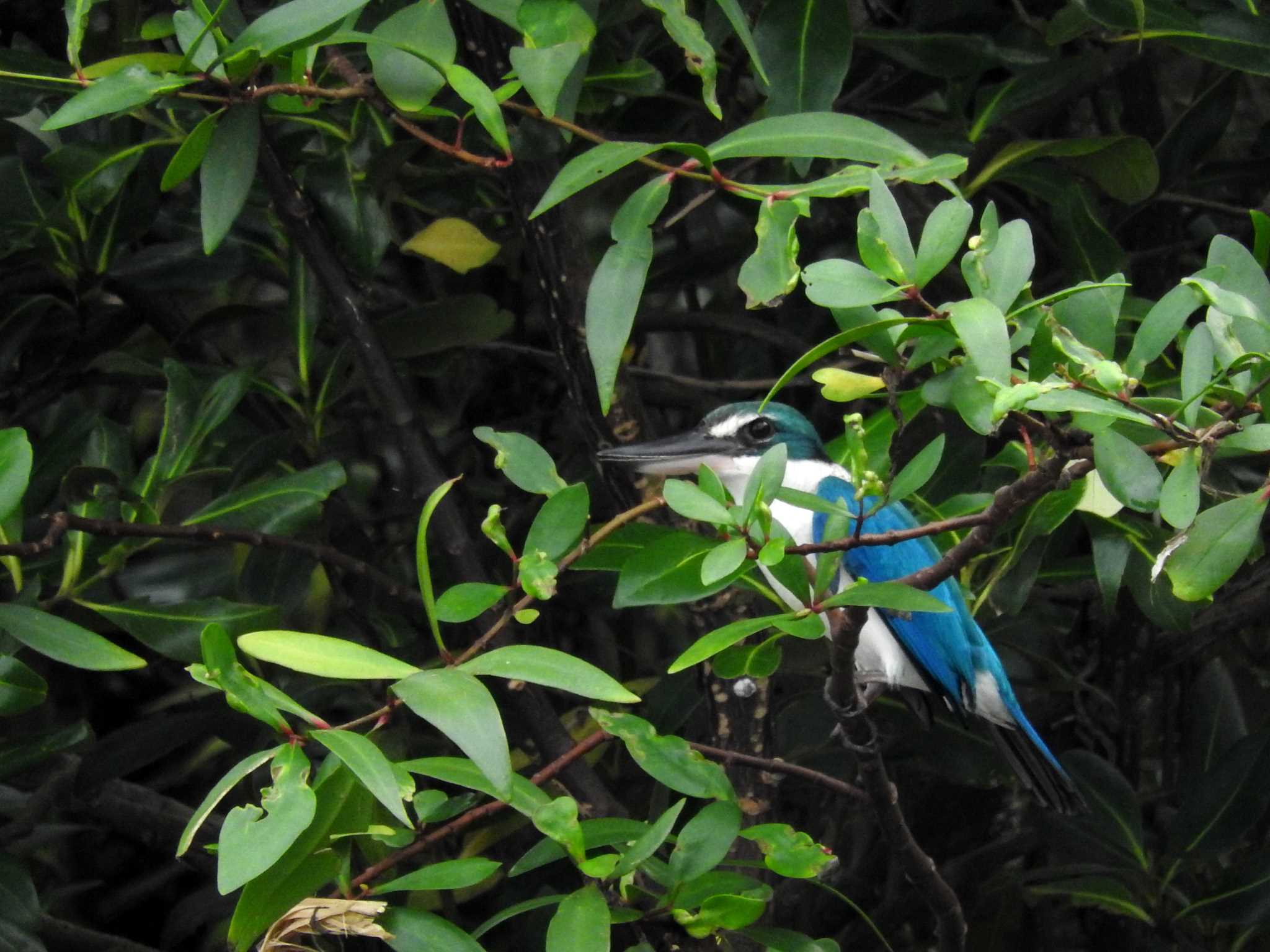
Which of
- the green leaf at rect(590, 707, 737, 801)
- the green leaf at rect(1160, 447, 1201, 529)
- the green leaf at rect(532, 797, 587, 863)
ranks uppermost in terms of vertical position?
the green leaf at rect(1160, 447, 1201, 529)

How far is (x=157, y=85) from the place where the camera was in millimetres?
1352

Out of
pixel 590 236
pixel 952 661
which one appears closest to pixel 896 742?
pixel 952 661

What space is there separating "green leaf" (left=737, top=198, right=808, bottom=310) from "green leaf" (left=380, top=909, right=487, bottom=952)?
25.4 inches

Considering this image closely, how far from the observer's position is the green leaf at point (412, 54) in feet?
4.57

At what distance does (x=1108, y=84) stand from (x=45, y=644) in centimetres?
216

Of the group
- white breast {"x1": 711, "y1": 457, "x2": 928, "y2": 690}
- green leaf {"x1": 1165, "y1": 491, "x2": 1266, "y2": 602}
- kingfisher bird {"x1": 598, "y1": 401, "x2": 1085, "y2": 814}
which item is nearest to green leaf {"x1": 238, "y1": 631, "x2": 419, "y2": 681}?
green leaf {"x1": 1165, "y1": 491, "x2": 1266, "y2": 602}

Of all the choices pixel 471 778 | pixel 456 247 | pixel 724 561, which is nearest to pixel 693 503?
pixel 724 561

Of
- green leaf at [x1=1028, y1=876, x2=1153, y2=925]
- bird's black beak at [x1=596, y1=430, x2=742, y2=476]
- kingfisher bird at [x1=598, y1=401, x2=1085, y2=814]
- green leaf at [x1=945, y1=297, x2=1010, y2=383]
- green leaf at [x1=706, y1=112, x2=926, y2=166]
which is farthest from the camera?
green leaf at [x1=1028, y1=876, x2=1153, y2=925]

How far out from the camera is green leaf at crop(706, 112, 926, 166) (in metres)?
1.39

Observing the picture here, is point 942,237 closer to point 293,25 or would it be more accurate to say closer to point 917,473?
point 917,473

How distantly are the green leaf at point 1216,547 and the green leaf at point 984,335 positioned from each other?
0.22 metres

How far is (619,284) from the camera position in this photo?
4.39 feet

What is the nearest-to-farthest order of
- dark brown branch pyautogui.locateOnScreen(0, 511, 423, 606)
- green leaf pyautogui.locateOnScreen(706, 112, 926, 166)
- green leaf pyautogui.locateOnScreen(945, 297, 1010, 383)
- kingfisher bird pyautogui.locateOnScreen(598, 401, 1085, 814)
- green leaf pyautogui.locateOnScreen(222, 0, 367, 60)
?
green leaf pyautogui.locateOnScreen(945, 297, 1010, 383) < green leaf pyautogui.locateOnScreen(222, 0, 367, 60) < green leaf pyautogui.locateOnScreen(706, 112, 926, 166) < dark brown branch pyautogui.locateOnScreen(0, 511, 423, 606) < kingfisher bird pyautogui.locateOnScreen(598, 401, 1085, 814)

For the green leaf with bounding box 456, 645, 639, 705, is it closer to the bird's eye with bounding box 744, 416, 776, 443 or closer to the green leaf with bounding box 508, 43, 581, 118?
the green leaf with bounding box 508, 43, 581, 118
